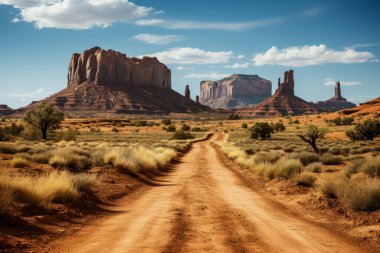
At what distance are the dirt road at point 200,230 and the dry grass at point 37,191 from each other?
1495mm

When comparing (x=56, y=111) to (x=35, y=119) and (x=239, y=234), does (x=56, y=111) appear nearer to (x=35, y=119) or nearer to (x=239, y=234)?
(x=35, y=119)

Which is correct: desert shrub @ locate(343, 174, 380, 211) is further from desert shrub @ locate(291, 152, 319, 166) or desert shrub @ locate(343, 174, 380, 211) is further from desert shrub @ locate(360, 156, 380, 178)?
desert shrub @ locate(291, 152, 319, 166)

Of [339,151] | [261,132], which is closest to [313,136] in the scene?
[339,151]

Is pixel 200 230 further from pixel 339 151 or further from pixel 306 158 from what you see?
pixel 339 151

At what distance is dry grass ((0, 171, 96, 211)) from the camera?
8.38m

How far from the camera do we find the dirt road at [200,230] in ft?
22.7

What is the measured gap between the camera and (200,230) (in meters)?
8.16

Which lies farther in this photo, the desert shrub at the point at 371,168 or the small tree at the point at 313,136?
the small tree at the point at 313,136

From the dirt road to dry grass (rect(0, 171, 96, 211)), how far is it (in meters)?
1.49

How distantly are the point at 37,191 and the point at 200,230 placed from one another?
4474 mm

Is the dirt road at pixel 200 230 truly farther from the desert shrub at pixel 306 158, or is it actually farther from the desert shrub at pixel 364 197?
the desert shrub at pixel 306 158

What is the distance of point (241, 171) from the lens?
23.7m

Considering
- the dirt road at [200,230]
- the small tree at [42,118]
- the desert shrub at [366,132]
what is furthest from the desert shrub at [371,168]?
the small tree at [42,118]

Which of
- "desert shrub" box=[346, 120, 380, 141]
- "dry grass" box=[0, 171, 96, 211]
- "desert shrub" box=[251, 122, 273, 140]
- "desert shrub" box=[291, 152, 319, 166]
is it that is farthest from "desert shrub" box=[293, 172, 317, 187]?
"desert shrub" box=[251, 122, 273, 140]
